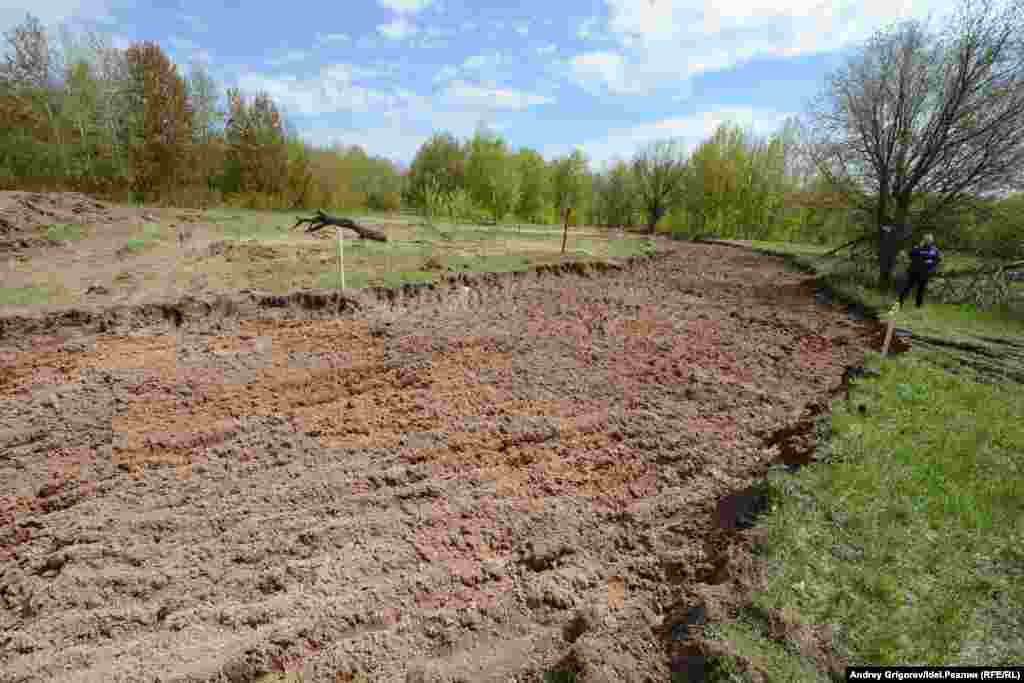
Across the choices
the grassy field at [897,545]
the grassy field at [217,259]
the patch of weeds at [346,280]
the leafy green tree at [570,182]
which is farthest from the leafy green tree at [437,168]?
the grassy field at [897,545]

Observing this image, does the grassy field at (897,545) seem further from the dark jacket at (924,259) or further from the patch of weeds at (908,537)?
the dark jacket at (924,259)

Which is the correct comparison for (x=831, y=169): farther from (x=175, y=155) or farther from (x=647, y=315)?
(x=175, y=155)

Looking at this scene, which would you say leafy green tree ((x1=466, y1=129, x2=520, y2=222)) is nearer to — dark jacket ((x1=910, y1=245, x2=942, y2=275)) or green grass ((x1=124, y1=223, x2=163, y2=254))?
green grass ((x1=124, y1=223, x2=163, y2=254))

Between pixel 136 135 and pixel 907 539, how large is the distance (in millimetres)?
34139

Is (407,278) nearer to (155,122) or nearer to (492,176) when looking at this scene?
(155,122)

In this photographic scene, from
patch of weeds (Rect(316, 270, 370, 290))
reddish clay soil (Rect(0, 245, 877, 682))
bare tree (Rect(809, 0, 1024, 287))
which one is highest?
bare tree (Rect(809, 0, 1024, 287))

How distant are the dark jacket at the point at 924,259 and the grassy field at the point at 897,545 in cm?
619

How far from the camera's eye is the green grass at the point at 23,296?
7.07 m

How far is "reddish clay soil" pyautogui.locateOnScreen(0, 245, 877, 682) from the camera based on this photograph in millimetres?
2551

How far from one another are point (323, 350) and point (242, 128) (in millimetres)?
30109

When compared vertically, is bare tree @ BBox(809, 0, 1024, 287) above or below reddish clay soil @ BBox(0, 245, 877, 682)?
above

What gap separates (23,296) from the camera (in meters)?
7.35

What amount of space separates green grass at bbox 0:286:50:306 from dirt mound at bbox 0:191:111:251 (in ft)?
14.8

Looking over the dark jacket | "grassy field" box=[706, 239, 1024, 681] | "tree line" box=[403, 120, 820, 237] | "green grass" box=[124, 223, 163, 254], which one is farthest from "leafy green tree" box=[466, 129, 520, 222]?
"grassy field" box=[706, 239, 1024, 681]
